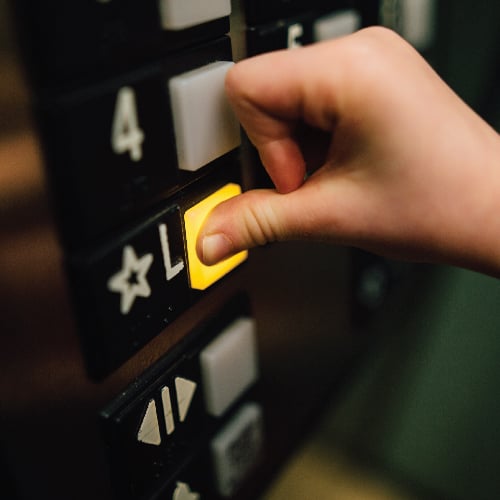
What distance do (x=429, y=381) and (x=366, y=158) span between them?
0.44 metres

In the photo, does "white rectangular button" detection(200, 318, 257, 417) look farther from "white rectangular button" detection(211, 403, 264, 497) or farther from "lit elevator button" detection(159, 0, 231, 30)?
"lit elevator button" detection(159, 0, 231, 30)

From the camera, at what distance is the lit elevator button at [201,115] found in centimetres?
34

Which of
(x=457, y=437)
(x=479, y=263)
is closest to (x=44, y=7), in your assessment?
(x=479, y=263)

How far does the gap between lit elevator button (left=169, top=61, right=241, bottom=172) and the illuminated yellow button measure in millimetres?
30

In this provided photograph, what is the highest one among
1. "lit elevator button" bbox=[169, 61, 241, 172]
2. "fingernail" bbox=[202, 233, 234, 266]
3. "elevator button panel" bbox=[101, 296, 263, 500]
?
"lit elevator button" bbox=[169, 61, 241, 172]

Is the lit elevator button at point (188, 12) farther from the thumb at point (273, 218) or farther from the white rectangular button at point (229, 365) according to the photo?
the white rectangular button at point (229, 365)

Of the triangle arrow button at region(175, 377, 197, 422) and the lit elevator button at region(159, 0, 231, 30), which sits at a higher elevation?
the lit elevator button at region(159, 0, 231, 30)

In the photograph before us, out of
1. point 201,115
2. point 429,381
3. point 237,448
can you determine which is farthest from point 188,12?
point 429,381

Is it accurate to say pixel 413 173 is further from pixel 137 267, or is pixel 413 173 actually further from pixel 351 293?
pixel 351 293

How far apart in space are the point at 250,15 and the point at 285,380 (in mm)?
333

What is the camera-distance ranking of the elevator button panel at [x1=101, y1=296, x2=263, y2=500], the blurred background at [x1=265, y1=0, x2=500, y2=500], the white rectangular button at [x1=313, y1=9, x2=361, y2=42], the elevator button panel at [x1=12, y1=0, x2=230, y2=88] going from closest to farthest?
the elevator button panel at [x1=12, y1=0, x2=230, y2=88]
the elevator button panel at [x1=101, y1=296, x2=263, y2=500]
the white rectangular button at [x1=313, y1=9, x2=361, y2=42]
the blurred background at [x1=265, y1=0, x2=500, y2=500]

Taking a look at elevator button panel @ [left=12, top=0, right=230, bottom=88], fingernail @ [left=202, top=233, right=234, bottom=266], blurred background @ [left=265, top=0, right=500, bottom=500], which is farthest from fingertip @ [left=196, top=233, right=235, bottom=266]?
blurred background @ [left=265, top=0, right=500, bottom=500]

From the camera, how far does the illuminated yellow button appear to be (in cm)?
38

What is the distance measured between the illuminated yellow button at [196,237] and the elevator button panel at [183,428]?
1.9 inches
